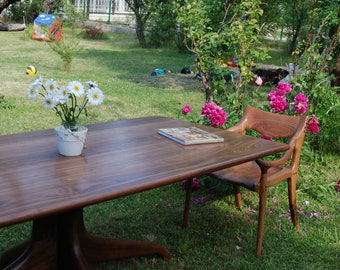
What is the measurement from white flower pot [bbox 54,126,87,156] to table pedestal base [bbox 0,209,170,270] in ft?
1.08

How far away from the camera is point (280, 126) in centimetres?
311

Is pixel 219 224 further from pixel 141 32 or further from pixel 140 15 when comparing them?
pixel 140 15

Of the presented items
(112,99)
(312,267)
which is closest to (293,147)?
(312,267)

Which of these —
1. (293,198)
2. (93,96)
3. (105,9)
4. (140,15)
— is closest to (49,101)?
(93,96)

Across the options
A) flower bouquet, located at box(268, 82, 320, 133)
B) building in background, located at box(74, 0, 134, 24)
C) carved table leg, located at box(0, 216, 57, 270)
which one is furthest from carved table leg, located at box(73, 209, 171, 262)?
building in background, located at box(74, 0, 134, 24)

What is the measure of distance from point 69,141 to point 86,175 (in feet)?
0.85

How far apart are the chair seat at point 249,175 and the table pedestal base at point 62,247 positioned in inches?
29.2

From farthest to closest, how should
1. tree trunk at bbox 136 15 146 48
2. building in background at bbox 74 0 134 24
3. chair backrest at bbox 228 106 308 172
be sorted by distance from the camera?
building in background at bbox 74 0 134 24
tree trunk at bbox 136 15 146 48
chair backrest at bbox 228 106 308 172

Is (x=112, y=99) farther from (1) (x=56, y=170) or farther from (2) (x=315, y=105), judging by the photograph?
(1) (x=56, y=170)

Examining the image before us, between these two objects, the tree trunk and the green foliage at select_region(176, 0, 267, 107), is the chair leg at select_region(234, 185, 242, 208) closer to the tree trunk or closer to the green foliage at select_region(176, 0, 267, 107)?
the green foliage at select_region(176, 0, 267, 107)

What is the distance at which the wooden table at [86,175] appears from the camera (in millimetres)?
1570

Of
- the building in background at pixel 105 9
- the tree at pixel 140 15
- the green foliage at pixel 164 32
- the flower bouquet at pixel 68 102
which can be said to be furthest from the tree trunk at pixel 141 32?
the flower bouquet at pixel 68 102

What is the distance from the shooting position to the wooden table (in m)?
1.57

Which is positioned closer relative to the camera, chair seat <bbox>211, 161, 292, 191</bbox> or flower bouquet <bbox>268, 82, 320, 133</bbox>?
chair seat <bbox>211, 161, 292, 191</bbox>
